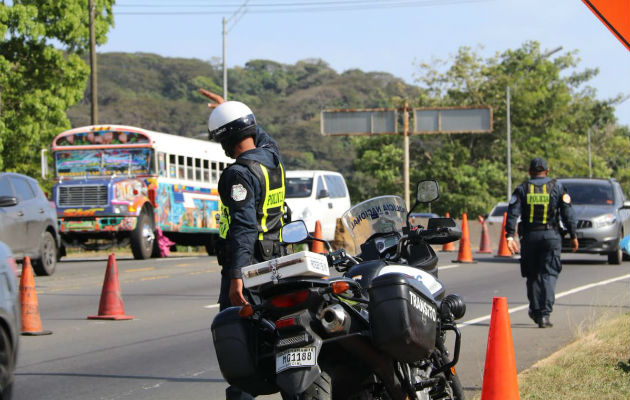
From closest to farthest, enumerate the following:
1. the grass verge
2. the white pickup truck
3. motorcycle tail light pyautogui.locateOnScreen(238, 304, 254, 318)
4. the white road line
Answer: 1. motorcycle tail light pyautogui.locateOnScreen(238, 304, 254, 318)
2. the grass verge
3. the white road line
4. the white pickup truck

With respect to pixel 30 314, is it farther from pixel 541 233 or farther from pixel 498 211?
pixel 498 211

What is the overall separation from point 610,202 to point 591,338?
40.9 feet

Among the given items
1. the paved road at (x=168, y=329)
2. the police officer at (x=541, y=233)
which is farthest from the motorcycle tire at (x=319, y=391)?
the police officer at (x=541, y=233)

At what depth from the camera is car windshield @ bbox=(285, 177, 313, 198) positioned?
24.9 m

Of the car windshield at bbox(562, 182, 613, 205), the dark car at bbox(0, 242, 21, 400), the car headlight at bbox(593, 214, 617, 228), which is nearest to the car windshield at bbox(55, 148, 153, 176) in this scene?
the car windshield at bbox(562, 182, 613, 205)

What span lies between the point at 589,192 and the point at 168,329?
42.5 ft

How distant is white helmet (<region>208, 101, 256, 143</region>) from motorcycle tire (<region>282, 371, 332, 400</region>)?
162 cm

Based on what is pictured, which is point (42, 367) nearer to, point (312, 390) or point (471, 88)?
point (312, 390)

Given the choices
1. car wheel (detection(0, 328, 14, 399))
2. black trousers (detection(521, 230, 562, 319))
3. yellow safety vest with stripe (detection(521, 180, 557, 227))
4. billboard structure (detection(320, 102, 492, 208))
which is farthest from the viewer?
billboard structure (detection(320, 102, 492, 208))

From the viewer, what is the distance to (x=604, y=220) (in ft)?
68.4

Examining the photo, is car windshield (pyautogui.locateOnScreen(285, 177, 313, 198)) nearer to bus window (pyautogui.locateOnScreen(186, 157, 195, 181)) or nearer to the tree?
bus window (pyautogui.locateOnScreen(186, 157, 195, 181))

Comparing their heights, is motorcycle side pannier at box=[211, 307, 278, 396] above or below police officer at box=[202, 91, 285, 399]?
below

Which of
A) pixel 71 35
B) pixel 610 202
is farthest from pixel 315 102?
pixel 610 202

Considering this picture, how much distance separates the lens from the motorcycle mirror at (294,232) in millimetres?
5398
